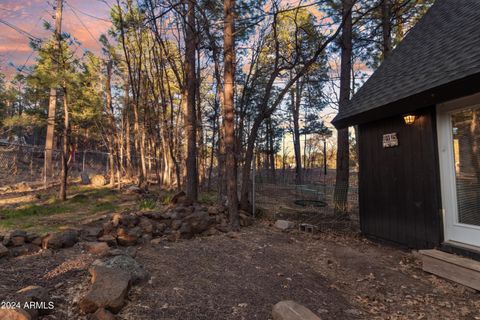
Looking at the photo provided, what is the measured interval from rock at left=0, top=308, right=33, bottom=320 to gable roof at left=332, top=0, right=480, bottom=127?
4626 millimetres

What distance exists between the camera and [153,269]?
3.13 metres

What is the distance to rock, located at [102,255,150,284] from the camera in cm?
271

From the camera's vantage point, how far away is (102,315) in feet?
6.81

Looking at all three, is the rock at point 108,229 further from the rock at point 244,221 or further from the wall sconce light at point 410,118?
the wall sconce light at point 410,118

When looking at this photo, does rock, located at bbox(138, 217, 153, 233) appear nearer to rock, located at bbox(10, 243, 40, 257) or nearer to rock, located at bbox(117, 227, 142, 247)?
rock, located at bbox(117, 227, 142, 247)

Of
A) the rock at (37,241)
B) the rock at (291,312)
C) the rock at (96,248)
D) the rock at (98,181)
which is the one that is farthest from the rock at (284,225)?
the rock at (98,181)

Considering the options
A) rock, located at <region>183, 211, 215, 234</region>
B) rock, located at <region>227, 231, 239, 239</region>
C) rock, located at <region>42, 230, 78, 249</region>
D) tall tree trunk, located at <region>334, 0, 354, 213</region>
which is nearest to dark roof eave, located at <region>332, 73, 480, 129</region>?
tall tree trunk, located at <region>334, 0, 354, 213</region>

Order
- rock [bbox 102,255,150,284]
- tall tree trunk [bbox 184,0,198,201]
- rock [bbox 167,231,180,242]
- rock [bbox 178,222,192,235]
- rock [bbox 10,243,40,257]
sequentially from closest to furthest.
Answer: rock [bbox 102,255,150,284]
rock [bbox 10,243,40,257]
rock [bbox 167,231,180,242]
rock [bbox 178,222,192,235]
tall tree trunk [bbox 184,0,198,201]

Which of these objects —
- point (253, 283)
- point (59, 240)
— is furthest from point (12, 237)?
point (253, 283)

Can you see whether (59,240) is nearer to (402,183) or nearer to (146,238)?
(146,238)

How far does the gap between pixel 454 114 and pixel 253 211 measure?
4.18m

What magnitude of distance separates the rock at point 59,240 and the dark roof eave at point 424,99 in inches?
188

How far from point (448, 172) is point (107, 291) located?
14.4 feet

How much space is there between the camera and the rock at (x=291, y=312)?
7.08 feet
